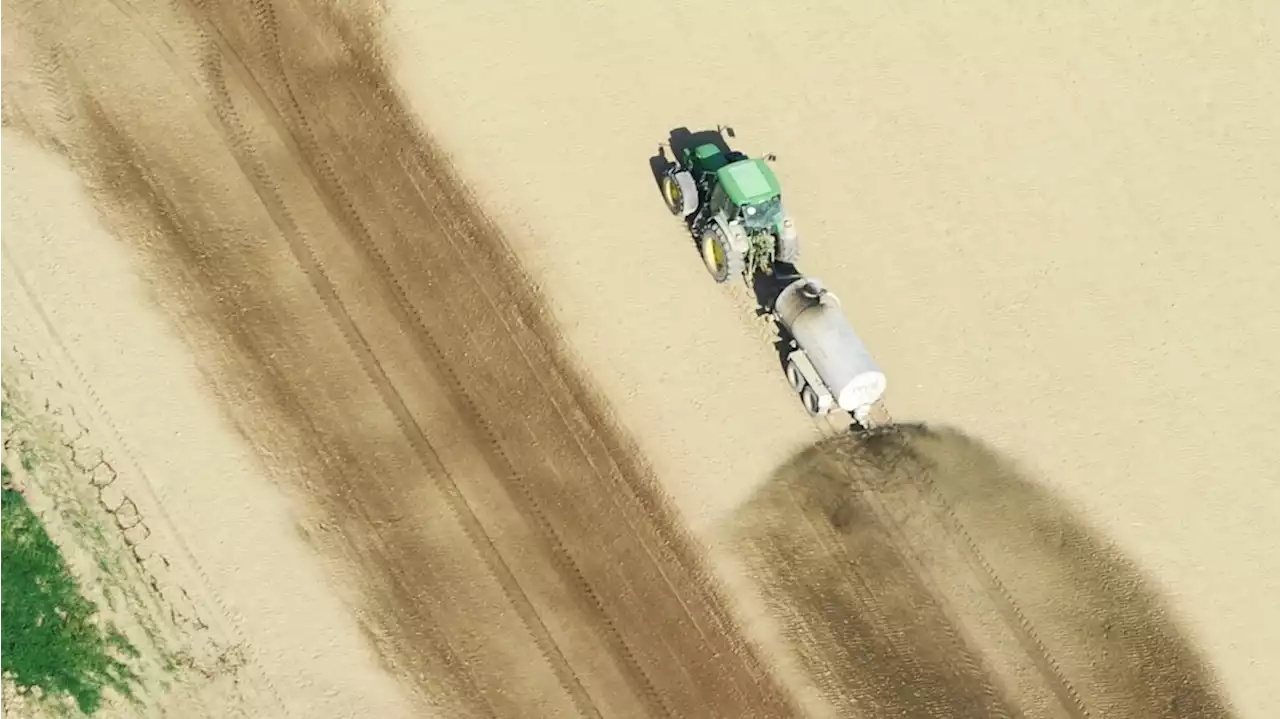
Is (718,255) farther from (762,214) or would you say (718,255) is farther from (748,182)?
(748,182)

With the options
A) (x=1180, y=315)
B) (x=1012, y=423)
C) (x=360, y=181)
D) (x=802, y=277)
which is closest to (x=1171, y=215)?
(x=1180, y=315)

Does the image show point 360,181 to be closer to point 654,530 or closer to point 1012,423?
point 654,530

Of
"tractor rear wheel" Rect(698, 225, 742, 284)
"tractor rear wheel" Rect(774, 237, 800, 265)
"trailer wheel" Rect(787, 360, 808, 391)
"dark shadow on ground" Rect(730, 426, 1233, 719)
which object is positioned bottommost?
"dark shadow on ground" Rect(730, 426, 1233, 719)

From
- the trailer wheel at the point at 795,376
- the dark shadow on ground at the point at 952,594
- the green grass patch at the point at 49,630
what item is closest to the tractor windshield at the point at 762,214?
the trailer wheel at the point at 795,376

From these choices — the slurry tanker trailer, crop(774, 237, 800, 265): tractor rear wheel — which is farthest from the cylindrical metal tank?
crop(774, 237, 800, 265): tractor rear wheel

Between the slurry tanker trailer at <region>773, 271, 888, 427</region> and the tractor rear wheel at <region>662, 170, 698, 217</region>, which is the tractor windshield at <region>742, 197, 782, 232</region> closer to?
the slurry tanker trailer at <region>773, 271, 888, 427</region>
